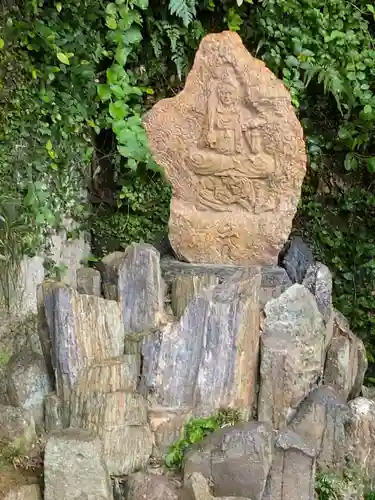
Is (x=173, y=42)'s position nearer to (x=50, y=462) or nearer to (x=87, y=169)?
(x=87, y=169)

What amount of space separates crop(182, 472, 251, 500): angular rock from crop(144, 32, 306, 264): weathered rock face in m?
1.25

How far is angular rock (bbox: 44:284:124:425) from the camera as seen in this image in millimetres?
2566

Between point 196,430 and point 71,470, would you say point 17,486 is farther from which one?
point 196,430

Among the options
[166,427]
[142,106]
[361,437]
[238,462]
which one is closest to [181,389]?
[166,427]

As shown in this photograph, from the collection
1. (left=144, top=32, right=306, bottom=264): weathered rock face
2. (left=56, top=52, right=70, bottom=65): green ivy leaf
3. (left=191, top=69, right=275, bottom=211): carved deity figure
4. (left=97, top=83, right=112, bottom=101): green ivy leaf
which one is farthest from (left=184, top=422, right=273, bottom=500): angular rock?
(left=97, top=83, right=112, bottom=101): green ivy leaf

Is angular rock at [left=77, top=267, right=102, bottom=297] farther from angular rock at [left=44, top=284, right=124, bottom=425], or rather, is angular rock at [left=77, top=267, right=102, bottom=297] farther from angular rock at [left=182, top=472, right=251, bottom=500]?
angular rock at [left=182, top=472, right=251, bottom=500]

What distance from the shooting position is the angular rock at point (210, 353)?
270 centimetres

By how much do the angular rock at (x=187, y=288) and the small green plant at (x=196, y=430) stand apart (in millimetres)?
455

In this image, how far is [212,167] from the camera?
3.24 metres

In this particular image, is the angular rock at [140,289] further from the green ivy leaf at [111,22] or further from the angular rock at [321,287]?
the green ivy leaf at [111,22]

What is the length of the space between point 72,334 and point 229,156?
1186mm

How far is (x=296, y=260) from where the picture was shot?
11.6ft

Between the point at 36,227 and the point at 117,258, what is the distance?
2.53ft

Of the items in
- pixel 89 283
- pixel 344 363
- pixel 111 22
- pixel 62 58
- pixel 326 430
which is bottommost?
pixel 326 430
